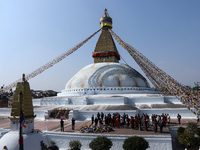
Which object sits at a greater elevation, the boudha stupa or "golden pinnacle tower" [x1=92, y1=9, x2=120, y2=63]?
"golden pinnacle tower" [x1=92, y1=9, x2=120, y2=63]

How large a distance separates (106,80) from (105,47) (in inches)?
316

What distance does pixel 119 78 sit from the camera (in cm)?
2341

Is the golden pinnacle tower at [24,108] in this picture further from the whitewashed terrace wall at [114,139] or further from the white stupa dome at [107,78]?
the white stupa dome at [107,78]

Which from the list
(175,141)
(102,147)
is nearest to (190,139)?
(175,141)

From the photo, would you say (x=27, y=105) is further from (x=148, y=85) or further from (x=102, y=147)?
(x=148, y=85)

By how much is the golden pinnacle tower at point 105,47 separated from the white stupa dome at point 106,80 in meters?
3.63

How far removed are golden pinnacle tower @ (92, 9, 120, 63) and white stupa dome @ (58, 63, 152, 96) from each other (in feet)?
11.9

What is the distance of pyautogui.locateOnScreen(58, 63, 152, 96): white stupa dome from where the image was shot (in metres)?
22.9

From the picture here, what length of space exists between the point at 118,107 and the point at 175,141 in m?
5.83

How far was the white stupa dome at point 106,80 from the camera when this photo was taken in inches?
903

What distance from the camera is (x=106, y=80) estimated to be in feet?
76.6

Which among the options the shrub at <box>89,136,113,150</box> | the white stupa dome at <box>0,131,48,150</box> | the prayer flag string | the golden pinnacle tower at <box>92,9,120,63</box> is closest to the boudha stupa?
the golden pinnacle tower at <box>92,9,120,63</box>

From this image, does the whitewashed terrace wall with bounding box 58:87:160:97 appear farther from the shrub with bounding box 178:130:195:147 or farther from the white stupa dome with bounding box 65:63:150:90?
the shrub with bounding box 178:130:195:147

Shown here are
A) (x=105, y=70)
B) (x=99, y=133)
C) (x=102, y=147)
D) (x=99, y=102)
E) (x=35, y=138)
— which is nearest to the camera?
(x=35, y=138)
